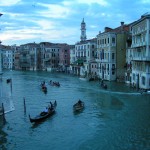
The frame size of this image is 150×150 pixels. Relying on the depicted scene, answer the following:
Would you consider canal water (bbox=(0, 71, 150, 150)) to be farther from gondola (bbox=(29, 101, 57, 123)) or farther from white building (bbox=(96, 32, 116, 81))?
white building (bbox=(96, 32, 116, 81))

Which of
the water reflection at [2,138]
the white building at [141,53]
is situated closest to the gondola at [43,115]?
the water reflection at [2,138]

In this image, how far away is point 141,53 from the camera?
43188 mm

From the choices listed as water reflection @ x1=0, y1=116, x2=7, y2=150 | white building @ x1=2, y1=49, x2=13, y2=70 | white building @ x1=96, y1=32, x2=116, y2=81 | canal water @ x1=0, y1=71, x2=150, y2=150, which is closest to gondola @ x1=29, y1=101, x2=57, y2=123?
canal water @ x1=0, y1=71, x2=150, y2=150

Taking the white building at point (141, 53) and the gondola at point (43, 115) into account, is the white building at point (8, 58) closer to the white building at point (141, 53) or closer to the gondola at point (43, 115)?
the white building at point (141, 53)

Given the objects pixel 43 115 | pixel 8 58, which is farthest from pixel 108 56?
pixel 8 58

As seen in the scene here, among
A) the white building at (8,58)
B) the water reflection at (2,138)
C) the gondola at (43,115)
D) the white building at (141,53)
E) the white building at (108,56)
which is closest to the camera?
the water reflection at (2,138)

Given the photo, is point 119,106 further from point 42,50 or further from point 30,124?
point 42,50

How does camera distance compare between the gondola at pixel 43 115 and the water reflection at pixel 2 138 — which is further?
the gondola at pixel 43 115

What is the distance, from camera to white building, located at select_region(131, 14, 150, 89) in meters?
39.9

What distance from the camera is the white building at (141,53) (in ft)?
131

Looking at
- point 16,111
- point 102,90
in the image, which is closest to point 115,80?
point 102,90

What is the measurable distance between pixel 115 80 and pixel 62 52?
45.7 m

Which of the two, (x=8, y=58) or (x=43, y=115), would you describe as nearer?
(x=43, y=115)

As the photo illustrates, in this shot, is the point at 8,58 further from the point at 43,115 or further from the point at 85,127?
the point at 85,127
